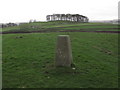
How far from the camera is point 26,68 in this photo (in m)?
11.4

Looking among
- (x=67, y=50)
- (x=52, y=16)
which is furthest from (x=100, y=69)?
(x=52, y=16)

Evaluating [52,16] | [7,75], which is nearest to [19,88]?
[7,75]

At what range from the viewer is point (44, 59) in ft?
44.4

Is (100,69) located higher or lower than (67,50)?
lower

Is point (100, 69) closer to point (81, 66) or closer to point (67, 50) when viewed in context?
point (81, 66)

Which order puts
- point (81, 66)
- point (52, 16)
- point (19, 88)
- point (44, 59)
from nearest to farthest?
point (19, 88) → point (81, 66) → point (44, 59) → point (52, 16)

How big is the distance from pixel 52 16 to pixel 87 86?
127m

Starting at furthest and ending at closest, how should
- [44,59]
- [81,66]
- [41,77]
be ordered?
[44,59] < [81,66] < [41,77]

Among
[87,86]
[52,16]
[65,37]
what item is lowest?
[87,86]

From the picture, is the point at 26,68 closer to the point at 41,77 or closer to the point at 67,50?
the point at 41,77

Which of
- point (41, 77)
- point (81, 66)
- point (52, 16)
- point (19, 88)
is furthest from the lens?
point (52, 16)

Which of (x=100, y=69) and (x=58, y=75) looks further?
(x=100, y=69)

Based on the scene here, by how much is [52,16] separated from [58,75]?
126 m

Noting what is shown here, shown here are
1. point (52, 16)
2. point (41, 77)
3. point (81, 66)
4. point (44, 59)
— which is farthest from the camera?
point (52, 16)
